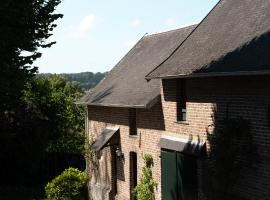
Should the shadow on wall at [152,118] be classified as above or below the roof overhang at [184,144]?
above

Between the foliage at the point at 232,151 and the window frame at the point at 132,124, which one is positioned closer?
the foliage at the point at 232,151

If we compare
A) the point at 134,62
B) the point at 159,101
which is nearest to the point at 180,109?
the point at 159,101

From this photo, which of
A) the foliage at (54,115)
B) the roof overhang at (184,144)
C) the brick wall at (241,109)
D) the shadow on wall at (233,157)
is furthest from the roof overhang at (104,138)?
the shadow on wall at (233,157)

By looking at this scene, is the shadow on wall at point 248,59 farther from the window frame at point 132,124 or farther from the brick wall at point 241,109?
the window frame at point 132,124

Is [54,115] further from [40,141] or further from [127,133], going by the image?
[127,133]

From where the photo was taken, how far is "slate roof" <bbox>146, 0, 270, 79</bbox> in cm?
1316

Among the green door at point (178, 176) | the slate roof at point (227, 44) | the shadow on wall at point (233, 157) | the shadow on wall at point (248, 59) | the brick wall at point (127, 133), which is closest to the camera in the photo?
the shadow on wall at point (248, 59)

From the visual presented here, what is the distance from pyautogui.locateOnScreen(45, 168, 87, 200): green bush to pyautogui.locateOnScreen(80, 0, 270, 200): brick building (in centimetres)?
58

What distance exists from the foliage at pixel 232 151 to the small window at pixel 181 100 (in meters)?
3.15

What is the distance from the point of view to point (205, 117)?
51.6ft

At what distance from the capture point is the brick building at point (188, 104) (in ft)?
44.3

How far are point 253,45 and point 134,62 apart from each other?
39.5 feet

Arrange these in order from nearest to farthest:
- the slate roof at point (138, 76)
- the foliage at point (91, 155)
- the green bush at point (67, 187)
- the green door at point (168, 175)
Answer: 1. the green door at point (168, 175)
2. the slate roof at point (138, 76)
3. the green bush at point (67, 187)
4. the foliage at point (91, 155)

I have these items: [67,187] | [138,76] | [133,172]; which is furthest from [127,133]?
[67,187]
